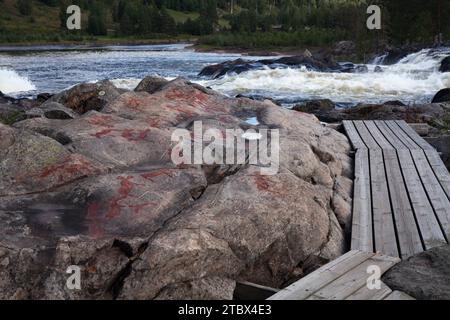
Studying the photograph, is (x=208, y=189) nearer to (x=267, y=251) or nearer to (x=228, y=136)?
(x=267, y=251)

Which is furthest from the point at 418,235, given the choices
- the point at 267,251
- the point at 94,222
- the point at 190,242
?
the point at 94,222

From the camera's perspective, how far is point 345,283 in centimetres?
607

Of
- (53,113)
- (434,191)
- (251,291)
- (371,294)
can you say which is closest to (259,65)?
(53,113)

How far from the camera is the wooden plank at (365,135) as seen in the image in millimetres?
12723

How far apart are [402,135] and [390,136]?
0.33 m

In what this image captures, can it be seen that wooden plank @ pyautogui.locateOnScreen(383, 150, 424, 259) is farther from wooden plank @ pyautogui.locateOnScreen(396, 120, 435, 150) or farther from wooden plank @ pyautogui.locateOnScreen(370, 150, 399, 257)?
wooden plank @ pyautogui.locateOnScreen(396, 120, 435, 150)

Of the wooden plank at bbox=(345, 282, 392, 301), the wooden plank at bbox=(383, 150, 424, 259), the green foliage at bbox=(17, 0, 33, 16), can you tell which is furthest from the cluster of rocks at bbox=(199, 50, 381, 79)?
the green foliage at bbox=(17, 0, 33, 16)

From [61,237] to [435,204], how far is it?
592cm

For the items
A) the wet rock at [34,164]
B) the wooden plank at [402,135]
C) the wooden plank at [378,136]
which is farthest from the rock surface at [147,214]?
the wooden plank at [402,135]

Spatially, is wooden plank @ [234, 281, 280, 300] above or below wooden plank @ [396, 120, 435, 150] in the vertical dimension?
below

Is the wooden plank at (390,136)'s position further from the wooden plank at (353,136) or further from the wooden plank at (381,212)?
the wooden plank at (381,212)

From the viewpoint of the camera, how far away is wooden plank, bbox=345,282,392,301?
5.70 m

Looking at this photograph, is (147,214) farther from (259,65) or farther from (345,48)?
(345,48)

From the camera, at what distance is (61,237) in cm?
623
